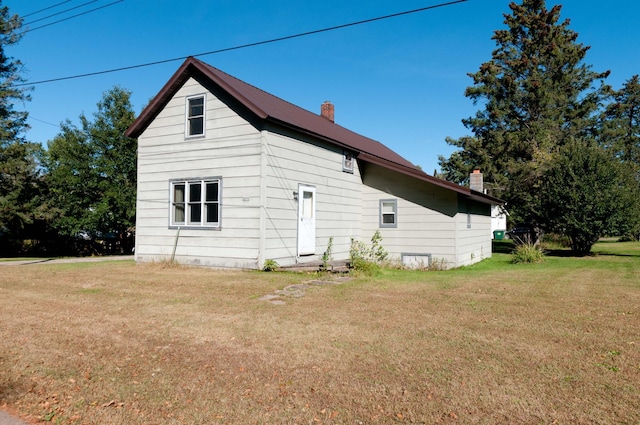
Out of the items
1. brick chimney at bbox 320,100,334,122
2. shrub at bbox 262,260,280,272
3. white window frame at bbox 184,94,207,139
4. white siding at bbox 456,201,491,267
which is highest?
brick chimney at bbox 320,100,334,122

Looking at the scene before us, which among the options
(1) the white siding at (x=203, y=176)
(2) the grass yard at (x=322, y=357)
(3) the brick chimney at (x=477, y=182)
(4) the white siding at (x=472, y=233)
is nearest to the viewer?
(2) the grass yard at (x=322, y=357)

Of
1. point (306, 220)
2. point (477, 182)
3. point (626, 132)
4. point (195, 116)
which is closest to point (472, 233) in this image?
point (477, 182)

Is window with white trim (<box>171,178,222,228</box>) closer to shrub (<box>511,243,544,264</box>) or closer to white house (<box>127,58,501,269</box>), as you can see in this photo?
white house (<box>127,58,501,269</box>)

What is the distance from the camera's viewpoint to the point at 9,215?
81.9 feet

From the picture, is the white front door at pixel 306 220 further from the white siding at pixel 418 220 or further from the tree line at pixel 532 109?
the tree line at pixel 532 109

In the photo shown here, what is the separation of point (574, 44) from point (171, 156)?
32.8 metres

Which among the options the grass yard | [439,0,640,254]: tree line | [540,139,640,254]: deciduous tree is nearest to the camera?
the grass yard

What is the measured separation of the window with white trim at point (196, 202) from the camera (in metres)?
14.1

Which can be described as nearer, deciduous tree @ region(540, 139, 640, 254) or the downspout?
the downspout

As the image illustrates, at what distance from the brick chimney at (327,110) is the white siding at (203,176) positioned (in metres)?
8.77

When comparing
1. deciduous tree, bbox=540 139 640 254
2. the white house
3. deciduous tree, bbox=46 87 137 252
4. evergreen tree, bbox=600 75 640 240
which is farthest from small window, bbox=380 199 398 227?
deciduous tree, bbox=46 87 137 252

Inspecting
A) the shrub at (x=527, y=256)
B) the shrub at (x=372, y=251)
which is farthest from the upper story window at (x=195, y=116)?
the shrub at (x=527, y=256)

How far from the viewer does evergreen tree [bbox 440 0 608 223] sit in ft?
99.0

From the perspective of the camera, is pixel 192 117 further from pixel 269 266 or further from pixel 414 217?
pixel 414 217
